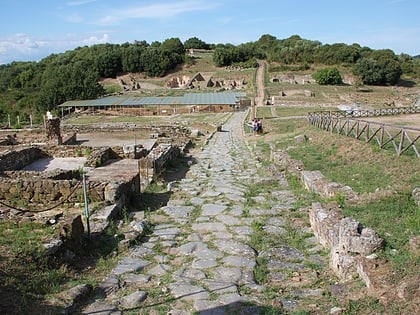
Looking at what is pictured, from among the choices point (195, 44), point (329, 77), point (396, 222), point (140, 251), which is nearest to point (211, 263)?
point (140, 251)

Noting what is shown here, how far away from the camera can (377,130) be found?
43.2 ft

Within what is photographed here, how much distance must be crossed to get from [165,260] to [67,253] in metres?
1.37

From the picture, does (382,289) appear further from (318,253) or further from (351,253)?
(318,253)

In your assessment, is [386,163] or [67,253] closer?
[67,253]

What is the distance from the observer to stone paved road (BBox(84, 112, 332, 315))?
15.1ft

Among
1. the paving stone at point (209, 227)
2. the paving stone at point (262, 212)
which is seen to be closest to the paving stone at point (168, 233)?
the paving stone at point (209, 227)

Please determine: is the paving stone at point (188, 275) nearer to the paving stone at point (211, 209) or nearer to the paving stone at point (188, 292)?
the paving stone at point (188, 292)

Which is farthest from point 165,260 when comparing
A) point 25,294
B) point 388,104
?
point 388,104

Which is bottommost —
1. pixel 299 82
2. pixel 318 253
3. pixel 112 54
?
pixel 318 253

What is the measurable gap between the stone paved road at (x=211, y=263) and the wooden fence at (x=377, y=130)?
4380 millimetres

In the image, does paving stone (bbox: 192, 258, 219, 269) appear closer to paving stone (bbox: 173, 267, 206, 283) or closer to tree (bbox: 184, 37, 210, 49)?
paving stone (bbox: 173, 267, 206, 283)

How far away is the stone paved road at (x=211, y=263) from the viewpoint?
4590 millimetres

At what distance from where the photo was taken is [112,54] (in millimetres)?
90562

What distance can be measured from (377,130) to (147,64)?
79360 mm
